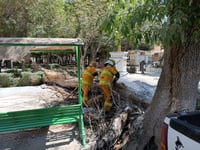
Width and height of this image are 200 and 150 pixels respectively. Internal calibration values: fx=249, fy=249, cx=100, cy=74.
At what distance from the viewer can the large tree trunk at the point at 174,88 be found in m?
4.33

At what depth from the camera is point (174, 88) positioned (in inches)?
179

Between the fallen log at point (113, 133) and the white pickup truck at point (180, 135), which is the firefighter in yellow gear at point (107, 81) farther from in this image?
the white pickup truck at point (180, 135)

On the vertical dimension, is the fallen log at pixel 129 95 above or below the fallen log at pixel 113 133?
above

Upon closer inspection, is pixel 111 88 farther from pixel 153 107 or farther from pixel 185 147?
pixel 185 147

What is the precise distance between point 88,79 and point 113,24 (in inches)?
166

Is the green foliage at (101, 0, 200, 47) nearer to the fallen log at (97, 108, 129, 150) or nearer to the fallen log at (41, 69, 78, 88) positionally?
the fallen log at (97, 108, 129, 150)

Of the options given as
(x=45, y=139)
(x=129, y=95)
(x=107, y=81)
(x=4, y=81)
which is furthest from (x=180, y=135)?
(x=4, y=81)

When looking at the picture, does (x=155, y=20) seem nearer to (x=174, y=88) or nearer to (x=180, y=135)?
(x=174, y=88)

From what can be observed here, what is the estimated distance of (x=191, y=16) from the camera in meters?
3.50

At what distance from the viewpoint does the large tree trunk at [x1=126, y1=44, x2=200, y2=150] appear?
4332 mm

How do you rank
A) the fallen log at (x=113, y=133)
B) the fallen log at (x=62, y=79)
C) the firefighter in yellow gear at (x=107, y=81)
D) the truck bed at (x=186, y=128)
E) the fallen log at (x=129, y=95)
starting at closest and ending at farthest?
1. the truck bed at (x=186, y=128)
2. the fallen log at (x=113, y=133)
3. the fallen log at (x=129, y=95)
4. the firefighter in yellow gear at (x=107, y=81)
5. the fallen log at (x=62, y=79)

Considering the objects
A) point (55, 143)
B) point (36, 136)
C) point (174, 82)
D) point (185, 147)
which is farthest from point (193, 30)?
point (36, 136)

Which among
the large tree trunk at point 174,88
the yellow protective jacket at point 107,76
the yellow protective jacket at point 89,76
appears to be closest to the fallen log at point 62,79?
the yellow protective jacket at point 89,76

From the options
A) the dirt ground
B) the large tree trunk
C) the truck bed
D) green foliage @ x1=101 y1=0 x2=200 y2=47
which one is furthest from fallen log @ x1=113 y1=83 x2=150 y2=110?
the truck bed
